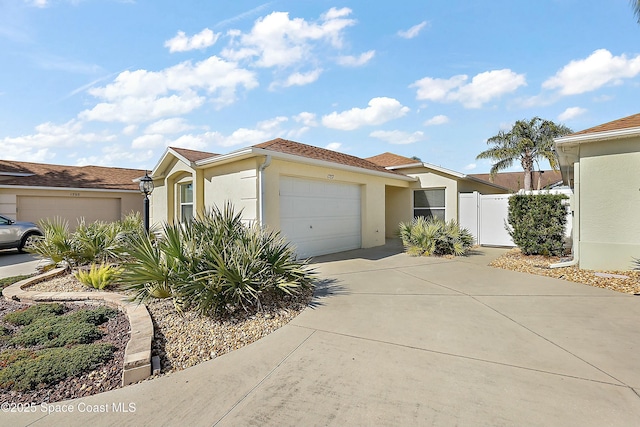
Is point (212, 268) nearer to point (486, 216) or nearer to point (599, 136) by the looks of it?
point (599, 136)

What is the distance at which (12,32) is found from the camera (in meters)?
7.37

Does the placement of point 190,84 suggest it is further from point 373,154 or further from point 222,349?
point 373,154

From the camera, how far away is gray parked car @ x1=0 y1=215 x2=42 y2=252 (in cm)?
1137

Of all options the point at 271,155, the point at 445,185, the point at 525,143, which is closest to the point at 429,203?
the point at 445,185

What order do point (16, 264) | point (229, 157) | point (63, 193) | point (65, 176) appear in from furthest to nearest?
point (65, 176)
point (63, 193)
point (16, 264)
point (229, 157)

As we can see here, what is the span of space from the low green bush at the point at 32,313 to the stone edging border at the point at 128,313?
456mm

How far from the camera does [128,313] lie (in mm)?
4449

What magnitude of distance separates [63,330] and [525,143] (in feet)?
87.4

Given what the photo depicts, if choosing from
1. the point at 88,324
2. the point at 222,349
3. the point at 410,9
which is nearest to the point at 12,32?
the point at 88,324

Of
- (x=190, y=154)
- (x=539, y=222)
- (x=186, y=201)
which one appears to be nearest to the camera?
(x=539, y=222)

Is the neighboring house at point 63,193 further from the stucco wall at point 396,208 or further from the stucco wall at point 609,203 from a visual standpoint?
the stucco wall at point 609,203

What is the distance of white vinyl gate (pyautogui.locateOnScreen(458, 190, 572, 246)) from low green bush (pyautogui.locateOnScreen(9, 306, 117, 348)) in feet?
41.1

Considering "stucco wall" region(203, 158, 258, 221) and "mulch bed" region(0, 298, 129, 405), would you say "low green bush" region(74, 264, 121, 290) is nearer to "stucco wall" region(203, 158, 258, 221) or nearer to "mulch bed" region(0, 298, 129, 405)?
"mulch bed" region(0, 298, 129, 405)

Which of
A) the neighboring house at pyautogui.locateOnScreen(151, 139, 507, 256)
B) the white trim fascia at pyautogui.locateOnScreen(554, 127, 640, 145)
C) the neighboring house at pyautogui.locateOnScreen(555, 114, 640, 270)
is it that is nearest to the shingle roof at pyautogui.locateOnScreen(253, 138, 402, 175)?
the neighboring house at pyautogui.locateOnScreen(151, 139, 507, 256)
